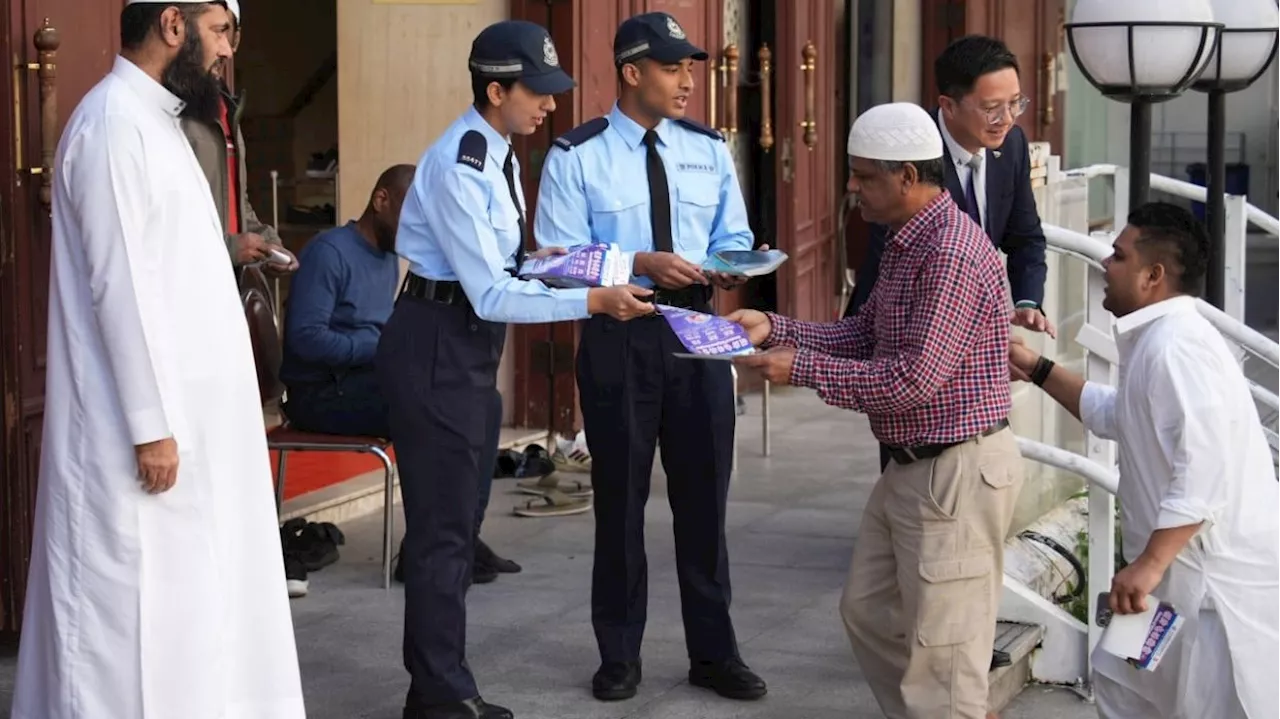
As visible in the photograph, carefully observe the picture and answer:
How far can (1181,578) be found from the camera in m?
4.41

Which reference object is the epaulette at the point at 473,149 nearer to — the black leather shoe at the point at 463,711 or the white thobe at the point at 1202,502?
the black leather shoe at the point at 463,711

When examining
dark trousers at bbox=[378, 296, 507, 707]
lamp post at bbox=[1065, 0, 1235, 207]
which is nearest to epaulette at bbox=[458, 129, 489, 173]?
dark trousers at bbox=[378, 296, 507, 707]

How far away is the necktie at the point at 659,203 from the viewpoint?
5371mm

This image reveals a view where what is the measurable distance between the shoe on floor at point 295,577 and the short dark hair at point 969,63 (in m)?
2.66

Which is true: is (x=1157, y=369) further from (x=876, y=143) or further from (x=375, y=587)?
(x=375, y=587)

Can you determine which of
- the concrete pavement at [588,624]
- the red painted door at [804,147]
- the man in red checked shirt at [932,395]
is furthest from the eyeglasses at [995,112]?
the red painted door at [804,147]

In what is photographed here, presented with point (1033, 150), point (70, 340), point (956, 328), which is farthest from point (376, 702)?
point (1033, 150)

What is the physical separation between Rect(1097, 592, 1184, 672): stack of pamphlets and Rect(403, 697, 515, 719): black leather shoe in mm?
1611

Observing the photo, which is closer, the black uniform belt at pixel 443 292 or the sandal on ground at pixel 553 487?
the black uniform belt at pixel 443 292

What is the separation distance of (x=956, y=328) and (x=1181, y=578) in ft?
2.49

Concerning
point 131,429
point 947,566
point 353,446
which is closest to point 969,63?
point 947,566

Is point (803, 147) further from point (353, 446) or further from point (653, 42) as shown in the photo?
point (653, 42)

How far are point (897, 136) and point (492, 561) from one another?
2.81 m

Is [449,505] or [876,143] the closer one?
[876,143]
